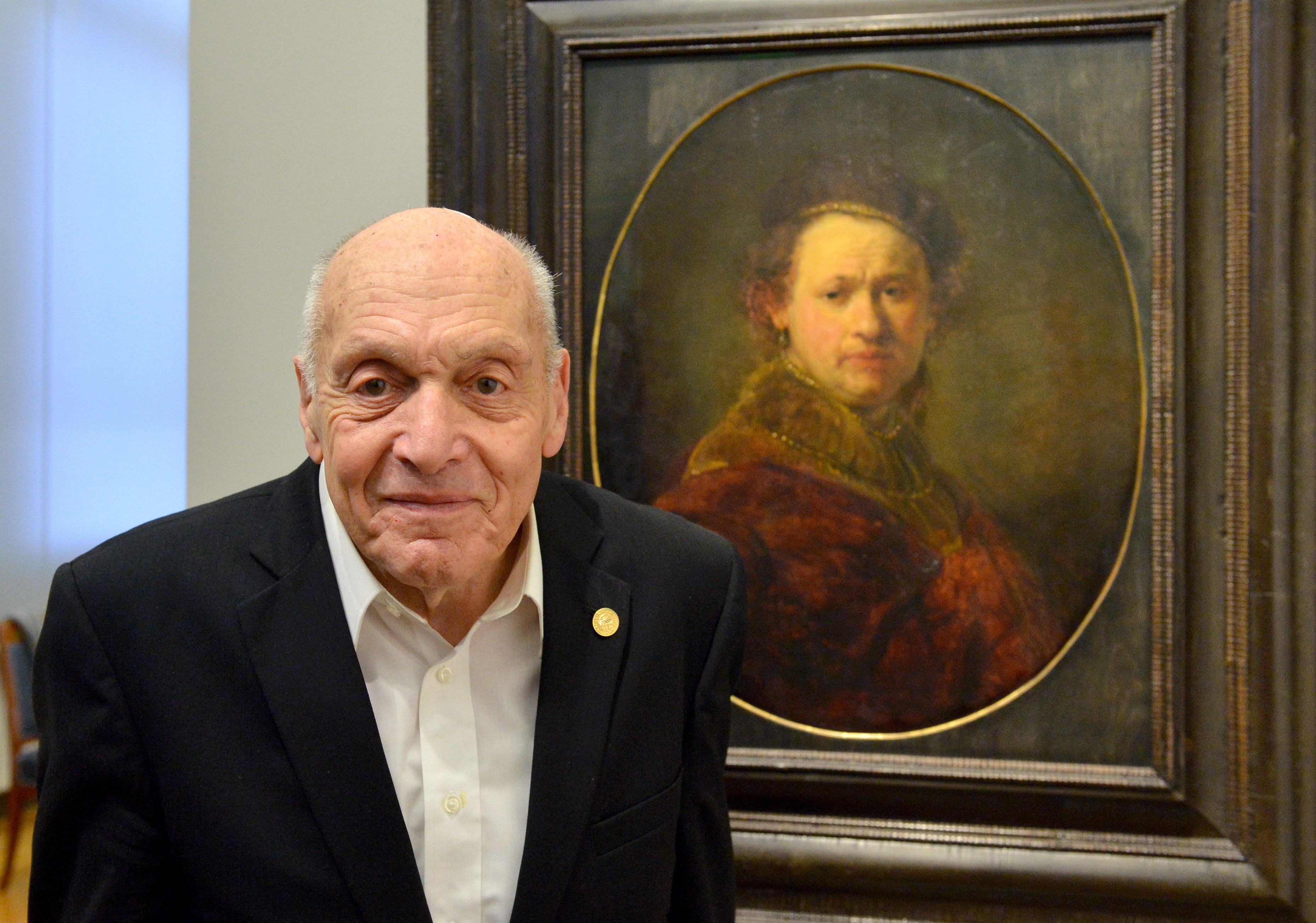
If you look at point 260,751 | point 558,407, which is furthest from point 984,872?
point 260,751

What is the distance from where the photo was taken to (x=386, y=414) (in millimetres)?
1283

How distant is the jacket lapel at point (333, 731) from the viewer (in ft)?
4.15

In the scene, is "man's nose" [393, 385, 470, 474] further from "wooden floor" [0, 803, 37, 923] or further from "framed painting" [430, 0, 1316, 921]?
"wooden floor" [0, 803, 37, 923]

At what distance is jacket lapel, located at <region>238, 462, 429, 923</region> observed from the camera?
1264 mm

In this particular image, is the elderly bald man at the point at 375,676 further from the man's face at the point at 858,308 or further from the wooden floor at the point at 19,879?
the wooden floor at the point at 19,879

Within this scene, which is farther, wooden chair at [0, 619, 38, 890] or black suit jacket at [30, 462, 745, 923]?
wooden chair at [0, 619, 38, 890]

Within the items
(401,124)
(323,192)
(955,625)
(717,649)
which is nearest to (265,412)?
(323,192)

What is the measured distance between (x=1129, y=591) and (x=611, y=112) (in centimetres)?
132

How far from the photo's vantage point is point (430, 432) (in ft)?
4.08

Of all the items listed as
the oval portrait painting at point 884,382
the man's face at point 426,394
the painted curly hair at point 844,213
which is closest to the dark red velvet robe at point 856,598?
the oval portrait painting at point 884,382

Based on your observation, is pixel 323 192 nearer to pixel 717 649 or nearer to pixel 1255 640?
pixel 717 649

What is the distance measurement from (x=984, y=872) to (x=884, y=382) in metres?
0.92

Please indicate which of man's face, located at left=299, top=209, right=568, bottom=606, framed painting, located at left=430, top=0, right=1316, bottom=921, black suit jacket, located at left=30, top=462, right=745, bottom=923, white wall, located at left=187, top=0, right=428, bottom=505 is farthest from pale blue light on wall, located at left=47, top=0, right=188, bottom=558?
man's face, located at left=299, top=209, right=568, bottom=606

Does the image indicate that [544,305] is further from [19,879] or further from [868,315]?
[19,879]
